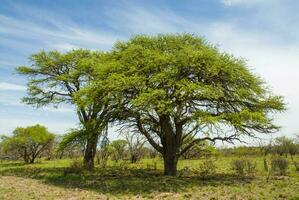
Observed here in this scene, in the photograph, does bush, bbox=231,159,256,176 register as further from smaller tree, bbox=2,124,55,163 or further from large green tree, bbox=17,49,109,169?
smaller tree, bbox=2,124,55,163

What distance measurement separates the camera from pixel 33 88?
41469 millimetres

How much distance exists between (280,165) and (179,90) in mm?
10823

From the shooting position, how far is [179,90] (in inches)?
960

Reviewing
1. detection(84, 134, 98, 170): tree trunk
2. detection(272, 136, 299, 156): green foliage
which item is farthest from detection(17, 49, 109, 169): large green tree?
detection(272, 136, 299, 156): green foliage

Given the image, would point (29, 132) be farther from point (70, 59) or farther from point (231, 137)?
point (231, 137)

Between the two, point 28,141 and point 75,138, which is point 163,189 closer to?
point 75,138

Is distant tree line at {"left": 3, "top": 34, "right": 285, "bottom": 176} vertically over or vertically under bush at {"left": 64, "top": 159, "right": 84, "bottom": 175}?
over

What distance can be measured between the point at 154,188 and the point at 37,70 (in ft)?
78.5

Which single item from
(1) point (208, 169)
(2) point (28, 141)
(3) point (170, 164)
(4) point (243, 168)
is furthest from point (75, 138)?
(2) point (28, 141)

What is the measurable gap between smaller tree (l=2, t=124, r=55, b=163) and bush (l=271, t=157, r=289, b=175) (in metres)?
35.8

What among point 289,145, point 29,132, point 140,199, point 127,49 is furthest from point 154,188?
point 289,145

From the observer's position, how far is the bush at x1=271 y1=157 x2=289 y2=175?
96.2 feet

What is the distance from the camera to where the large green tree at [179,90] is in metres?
24.5

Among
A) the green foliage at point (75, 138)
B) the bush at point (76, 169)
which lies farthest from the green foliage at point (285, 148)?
the green foliage at point (75, 138)
